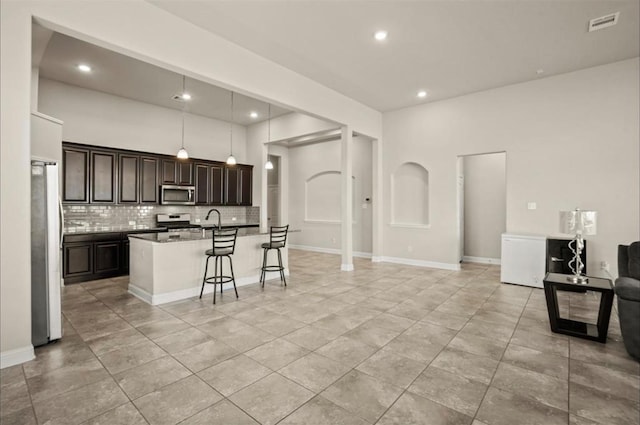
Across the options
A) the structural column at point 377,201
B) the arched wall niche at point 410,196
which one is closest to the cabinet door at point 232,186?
the structural column at point 377,201

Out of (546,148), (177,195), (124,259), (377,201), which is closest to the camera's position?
(546,148)

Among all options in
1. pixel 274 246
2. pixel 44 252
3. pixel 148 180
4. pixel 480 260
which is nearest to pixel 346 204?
pixel 274 246

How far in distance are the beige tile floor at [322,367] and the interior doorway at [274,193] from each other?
5.96 m

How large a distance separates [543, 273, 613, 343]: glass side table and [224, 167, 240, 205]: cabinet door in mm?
6856

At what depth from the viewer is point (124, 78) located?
555 cm

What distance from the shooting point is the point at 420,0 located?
344 cm

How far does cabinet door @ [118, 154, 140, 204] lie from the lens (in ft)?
20.3

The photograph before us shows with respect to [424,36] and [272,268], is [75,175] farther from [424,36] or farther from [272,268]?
[424,36]

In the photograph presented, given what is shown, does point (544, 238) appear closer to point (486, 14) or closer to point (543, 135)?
point (543, 135)

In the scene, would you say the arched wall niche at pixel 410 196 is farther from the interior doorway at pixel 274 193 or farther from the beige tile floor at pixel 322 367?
the interior doorway at pixel 274 193

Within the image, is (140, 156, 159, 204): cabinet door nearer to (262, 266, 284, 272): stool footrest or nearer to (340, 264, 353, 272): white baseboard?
(262, 266, 284, 272): stool footrest

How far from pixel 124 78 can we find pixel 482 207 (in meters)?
7.85

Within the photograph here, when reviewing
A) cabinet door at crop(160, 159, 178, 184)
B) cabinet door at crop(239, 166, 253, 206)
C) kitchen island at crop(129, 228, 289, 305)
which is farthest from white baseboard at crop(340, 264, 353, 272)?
cabinet door at crop(160, 159, 178, 184)

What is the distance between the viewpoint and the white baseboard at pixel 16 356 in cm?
254
